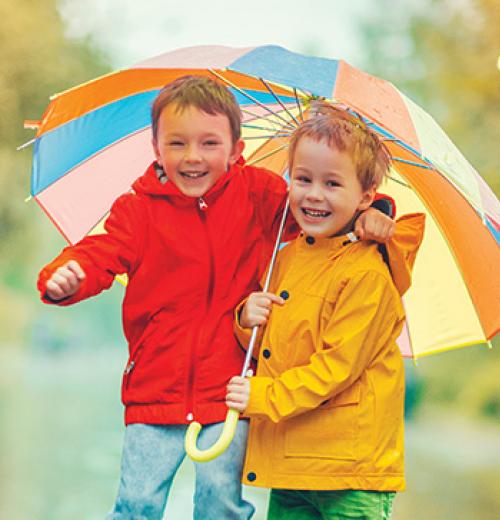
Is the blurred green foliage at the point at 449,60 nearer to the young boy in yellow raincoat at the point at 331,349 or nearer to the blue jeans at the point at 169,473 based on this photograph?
the young boy in yellow raincoat at the point at 331,349

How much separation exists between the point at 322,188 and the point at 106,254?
41cm

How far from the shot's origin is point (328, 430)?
5.98ft

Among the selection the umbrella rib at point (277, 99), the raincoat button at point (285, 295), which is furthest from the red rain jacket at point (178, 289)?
the umbrella rib at point (277, 99)

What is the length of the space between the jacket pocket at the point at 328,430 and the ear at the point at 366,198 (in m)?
0.33

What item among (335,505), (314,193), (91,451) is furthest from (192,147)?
(91,451)

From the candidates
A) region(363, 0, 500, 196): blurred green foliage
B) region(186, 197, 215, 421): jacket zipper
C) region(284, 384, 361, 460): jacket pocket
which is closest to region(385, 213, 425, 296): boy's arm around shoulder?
region(284, 384, 361, 460): jacket pocket

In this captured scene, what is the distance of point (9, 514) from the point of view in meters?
4.43

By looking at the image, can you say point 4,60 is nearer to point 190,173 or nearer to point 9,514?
point 9,514

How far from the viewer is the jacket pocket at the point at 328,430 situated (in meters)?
1.81

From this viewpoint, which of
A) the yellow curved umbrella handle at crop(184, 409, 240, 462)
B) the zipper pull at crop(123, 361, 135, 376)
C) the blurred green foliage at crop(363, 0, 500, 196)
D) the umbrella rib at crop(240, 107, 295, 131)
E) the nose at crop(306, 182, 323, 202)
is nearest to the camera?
the yellow curved umbrella handle at crop(184, 409, 240, 462)

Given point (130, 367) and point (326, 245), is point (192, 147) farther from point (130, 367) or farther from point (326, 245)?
point (130, 367)

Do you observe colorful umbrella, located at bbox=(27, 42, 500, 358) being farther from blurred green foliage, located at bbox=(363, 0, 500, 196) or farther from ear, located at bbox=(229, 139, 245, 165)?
blurred green foliage, located at bbox=(363, 0, 500, 196)

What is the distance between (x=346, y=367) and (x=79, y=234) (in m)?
0.79

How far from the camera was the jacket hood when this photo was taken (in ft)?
6.31
